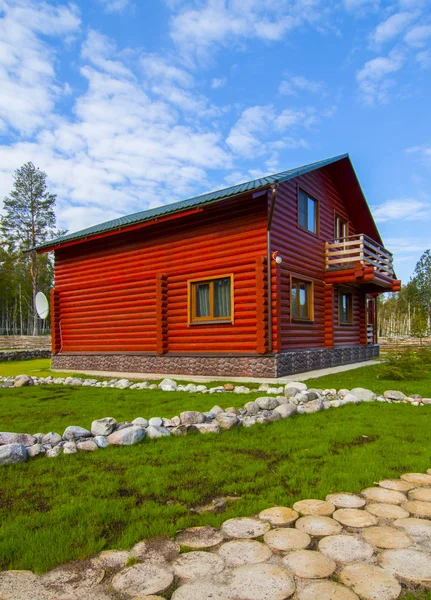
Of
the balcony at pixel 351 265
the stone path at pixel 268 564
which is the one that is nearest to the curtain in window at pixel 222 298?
the balcony at pixel 351 265

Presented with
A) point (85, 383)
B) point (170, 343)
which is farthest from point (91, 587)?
point (170, 343)

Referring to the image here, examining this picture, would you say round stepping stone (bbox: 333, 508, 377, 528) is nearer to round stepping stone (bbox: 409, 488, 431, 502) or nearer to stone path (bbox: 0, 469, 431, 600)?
stone path (bbox: 0, 469, 431, 600)

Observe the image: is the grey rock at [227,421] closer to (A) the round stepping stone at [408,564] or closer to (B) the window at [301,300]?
(A) the round stepping stone at [408,564]

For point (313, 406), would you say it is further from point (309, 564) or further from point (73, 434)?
point (309, 564)

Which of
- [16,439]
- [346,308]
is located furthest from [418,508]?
[346,308]

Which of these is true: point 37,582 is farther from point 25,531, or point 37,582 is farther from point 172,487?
point 172,487

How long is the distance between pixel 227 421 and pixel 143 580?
3.19 m

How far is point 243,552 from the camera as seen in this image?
7.61 ft

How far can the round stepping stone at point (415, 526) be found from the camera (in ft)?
8.32

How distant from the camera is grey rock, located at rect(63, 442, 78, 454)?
163 inches

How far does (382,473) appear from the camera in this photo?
3559 millimetres

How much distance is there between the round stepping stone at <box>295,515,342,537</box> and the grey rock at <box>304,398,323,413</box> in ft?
12.0

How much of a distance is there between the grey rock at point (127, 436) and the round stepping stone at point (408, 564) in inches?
112

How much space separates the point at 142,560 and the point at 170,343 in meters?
10.4
